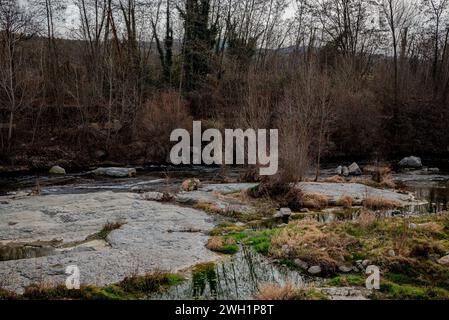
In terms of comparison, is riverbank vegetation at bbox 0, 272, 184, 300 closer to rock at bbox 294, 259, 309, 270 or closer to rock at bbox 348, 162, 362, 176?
rock at bbox 294, 259, 309, 270

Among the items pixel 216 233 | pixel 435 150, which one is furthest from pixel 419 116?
pixel 216 233

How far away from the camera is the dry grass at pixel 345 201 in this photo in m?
17.2

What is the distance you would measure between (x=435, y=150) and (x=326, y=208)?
2317cm

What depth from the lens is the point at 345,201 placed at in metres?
17.4

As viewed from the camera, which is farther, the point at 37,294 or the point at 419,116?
the point at 419,116

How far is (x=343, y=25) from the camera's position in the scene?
146ft

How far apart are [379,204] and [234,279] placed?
9665 millimetres

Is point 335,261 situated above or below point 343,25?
below

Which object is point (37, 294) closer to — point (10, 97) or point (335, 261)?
point (335, 261)

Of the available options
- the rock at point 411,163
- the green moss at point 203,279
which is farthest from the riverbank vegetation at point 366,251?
the rock at point 411,163

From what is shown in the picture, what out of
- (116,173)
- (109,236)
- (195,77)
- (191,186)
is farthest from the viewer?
(195,77)

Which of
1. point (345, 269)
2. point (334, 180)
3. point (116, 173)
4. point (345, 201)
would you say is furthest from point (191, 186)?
point (345, 269)

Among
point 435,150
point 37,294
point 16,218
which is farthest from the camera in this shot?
point 435,150

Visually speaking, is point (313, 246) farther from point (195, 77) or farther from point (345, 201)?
point (195, 77)
